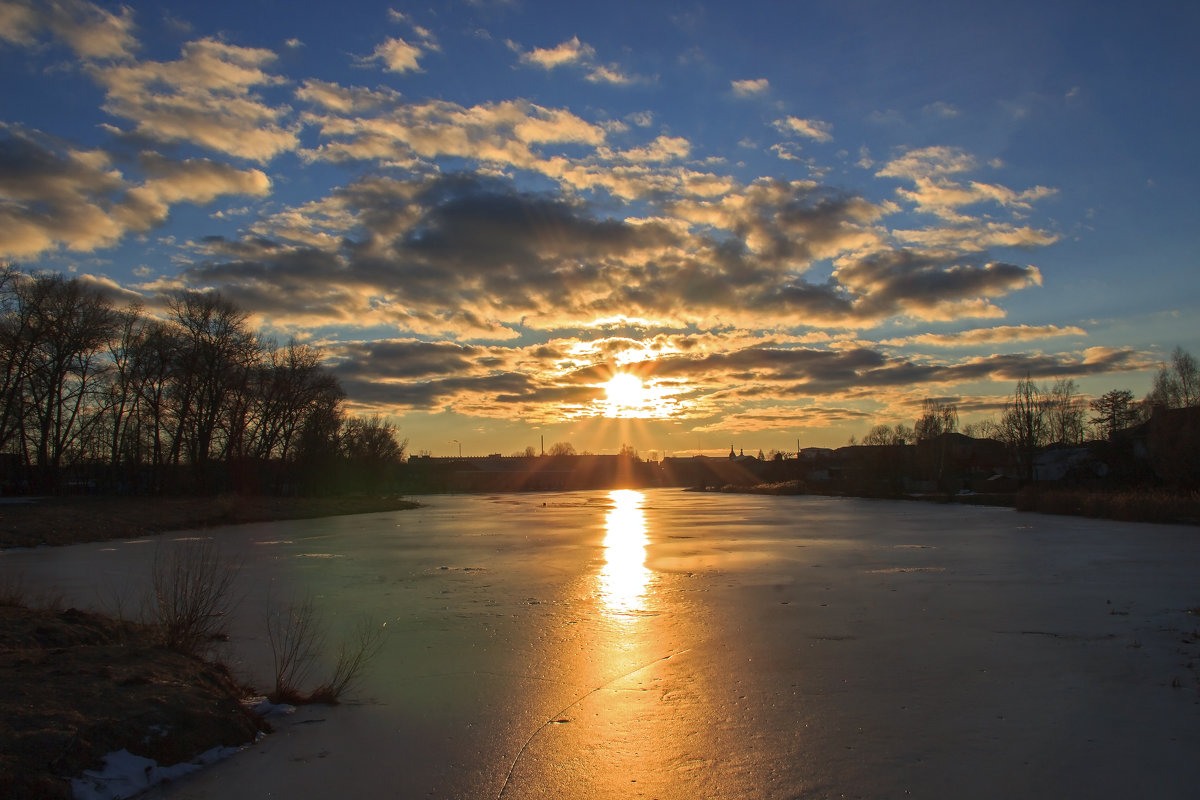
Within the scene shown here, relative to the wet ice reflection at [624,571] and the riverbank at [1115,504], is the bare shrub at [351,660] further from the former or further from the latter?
the riverbank at [1115,504]

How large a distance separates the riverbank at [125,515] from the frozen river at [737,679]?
6.84 m

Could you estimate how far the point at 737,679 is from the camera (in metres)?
7.12

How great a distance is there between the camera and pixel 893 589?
12297mm

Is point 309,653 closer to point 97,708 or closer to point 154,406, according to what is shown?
point 97,708

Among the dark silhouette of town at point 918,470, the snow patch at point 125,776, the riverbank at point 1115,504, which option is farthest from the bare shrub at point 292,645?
the dark silhouette of town at point 918,470

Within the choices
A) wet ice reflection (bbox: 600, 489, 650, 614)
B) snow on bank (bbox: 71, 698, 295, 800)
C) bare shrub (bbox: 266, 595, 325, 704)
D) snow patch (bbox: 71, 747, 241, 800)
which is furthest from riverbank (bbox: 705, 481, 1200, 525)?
snow patch (bbox: 71, 747, 241, 800)

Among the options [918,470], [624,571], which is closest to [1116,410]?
[918,470]

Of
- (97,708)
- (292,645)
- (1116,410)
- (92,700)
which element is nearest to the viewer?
(97,708)

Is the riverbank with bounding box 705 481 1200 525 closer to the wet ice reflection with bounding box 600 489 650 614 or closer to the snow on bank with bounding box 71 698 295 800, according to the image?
the wet ice reflection with bounding box 600 489 650 614

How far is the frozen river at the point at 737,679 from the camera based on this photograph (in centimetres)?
488

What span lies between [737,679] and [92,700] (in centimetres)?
503

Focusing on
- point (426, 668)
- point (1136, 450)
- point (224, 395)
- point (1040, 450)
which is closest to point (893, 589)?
point (426, 668)

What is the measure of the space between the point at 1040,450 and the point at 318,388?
174 ft

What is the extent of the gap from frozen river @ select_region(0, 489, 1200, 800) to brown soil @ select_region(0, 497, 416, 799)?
13.9 inches
